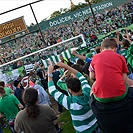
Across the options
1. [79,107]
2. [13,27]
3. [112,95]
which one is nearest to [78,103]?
[79,107]

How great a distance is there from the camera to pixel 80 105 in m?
2.93

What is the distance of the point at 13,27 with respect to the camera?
52.1 feet

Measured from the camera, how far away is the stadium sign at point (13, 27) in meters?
15.8

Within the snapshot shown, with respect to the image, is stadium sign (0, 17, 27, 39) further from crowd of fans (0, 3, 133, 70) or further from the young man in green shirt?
the young man in green shirt

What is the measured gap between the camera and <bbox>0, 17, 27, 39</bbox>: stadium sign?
1576 cm

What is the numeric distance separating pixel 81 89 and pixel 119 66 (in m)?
0.77

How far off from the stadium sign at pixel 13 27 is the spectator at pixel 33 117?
13.2 m

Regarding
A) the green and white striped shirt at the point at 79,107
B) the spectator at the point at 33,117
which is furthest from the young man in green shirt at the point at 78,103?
the spectator at the point at 33,117

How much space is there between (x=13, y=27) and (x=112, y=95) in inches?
563

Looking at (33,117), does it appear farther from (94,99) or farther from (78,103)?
(94,99)

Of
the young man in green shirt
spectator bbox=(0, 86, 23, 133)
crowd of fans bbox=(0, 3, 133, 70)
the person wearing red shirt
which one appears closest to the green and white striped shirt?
the young man in green shirt

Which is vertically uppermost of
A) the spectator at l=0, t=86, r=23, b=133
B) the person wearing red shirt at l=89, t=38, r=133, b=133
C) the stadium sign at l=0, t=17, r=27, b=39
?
the stadium sign at l=0, t=17, r=27, b=39

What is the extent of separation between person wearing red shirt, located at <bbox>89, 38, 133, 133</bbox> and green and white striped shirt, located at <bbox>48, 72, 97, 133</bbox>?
479 mm

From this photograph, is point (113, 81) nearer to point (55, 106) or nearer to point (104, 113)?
point (104, 113)
